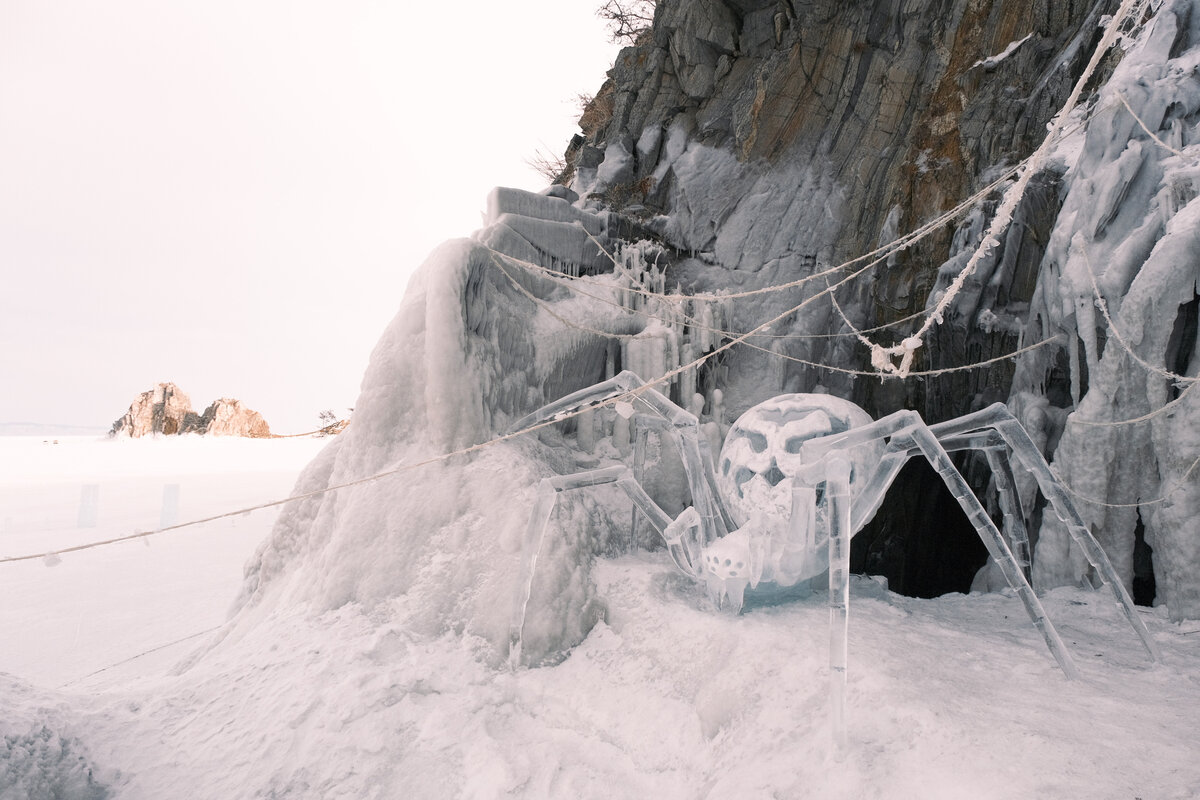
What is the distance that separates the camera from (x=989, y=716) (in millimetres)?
1912

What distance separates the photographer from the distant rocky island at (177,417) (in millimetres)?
7719

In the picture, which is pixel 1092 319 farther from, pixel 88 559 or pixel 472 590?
pixel 88 559

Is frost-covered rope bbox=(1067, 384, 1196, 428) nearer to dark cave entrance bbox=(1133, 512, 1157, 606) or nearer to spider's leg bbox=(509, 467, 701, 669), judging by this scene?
dark cave entrance bbox=(1133, 512, 1157, 606)

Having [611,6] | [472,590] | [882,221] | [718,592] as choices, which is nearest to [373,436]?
[472,590]

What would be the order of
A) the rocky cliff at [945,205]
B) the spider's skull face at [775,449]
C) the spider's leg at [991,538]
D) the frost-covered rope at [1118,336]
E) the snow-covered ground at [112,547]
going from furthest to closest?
the snow-covered ground at [112,547] → the rocky cliff at [945,205] → the frost-covered rope at [1118,336] → the spider's skull face at [775,449] → the spider's leg at [991,538]

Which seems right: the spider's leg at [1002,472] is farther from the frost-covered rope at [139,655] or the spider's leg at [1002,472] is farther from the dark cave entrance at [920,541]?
the frost-covered rope at [139,655]

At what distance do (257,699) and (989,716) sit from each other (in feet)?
9.06

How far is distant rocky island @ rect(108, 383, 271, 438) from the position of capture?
25.3 ft

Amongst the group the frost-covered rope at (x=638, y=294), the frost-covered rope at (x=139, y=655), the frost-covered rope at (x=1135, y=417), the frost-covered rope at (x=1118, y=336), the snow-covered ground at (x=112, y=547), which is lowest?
the frost-covered rope at (x=139, y=655)

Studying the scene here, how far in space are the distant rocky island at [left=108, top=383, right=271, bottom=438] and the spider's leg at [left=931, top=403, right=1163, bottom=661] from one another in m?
8.90

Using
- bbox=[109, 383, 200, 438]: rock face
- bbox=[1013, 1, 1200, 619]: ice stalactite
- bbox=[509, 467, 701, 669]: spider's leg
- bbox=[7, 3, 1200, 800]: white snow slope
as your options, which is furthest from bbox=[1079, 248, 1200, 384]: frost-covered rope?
bbox=[109, 383, 200, 438]: rock face

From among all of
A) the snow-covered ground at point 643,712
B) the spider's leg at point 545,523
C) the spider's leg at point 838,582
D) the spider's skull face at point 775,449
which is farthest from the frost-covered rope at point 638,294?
the snow-covered ground at point 643,712

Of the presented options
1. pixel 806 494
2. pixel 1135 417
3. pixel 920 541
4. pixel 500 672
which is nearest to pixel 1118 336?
pixel 1135 417

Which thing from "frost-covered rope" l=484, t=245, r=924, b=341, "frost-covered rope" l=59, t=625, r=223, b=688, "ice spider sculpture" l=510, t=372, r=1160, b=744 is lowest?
"frost-covered rope" l=59, t=625, r=223, b=688
